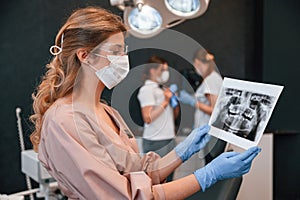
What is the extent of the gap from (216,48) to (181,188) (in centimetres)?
259

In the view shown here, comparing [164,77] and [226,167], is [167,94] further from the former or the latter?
[226,167]

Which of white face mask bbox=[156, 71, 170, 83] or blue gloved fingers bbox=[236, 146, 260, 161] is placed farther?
white face mask bbox=[156, 71, 170, 83]

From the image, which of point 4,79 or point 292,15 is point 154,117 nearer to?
point 4,79

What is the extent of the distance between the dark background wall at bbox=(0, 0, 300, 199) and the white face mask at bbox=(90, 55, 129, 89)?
65cm

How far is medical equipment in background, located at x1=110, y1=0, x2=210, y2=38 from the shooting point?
1744mm

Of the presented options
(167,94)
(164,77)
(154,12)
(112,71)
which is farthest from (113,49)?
(164,77)

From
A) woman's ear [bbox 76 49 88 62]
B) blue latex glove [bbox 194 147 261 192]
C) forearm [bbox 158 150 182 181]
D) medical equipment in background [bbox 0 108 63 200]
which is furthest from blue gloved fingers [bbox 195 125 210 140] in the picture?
medical equipment in background [bbox 0 108 63 200]

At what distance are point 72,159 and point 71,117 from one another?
114 mm

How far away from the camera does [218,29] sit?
3.44m

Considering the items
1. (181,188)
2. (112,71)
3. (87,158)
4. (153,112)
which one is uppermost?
(112,71)

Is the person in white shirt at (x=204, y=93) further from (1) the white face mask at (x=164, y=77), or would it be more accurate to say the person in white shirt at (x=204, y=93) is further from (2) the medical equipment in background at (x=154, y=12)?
(2) the medical equipment in background at (x=154, y=12)

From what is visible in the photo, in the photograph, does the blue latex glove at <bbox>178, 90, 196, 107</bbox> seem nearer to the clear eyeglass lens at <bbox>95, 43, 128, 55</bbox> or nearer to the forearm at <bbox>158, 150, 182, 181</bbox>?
the forearm at <bbox>158, 150, 182, 181</bbox>

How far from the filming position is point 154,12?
1.79 meters

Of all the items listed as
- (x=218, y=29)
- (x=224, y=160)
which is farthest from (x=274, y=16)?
(x=224, y=160)
